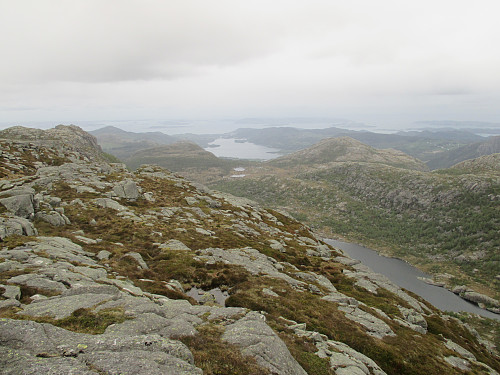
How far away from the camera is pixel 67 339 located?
13.6 m

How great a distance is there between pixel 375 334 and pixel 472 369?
19508 mm

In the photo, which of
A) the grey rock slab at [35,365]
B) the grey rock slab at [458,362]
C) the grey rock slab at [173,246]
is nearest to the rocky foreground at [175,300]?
the grey rock slab at [35,365]

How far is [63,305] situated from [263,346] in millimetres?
15159

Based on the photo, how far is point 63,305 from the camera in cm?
1814

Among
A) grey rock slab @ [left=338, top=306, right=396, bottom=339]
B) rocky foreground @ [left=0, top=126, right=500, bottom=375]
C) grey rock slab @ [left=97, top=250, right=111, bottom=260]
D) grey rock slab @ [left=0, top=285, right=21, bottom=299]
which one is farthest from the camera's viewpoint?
grey rock slab @ [left=97, top=250, right=111, bottom=260]

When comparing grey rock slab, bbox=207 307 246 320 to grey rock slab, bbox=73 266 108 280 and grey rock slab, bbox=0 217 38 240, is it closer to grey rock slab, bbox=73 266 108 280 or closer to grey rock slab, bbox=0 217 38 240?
grey rock slab, bbox=73 266 108 280

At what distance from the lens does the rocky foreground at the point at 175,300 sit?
13.9 meters

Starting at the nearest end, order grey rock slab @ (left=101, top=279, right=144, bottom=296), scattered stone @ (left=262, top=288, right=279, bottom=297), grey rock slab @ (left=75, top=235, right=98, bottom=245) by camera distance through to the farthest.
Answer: grey rock slab @ (left=101, top=279, right=144, bottom=296)
scattered stone @ (left=262, top=288, right=279, bottom=297)
grey rock slab @ (left=75, top=235, right=98, bottom=245)

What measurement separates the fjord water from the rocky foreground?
227 ft

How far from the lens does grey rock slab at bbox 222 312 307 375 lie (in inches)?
628

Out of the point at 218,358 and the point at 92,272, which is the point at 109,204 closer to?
the point at 92,272

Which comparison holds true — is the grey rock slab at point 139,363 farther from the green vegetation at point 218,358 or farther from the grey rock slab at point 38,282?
the grey rock slab at point 38,282

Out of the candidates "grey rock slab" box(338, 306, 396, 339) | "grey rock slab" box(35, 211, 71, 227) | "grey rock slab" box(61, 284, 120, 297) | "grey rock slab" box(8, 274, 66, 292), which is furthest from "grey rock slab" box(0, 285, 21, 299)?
"grey rock slab" box(338, 306, 396, 339)

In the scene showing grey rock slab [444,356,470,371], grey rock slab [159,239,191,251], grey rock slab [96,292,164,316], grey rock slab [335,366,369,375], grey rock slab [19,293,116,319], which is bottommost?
grey rock slab [444,356,470,371]
